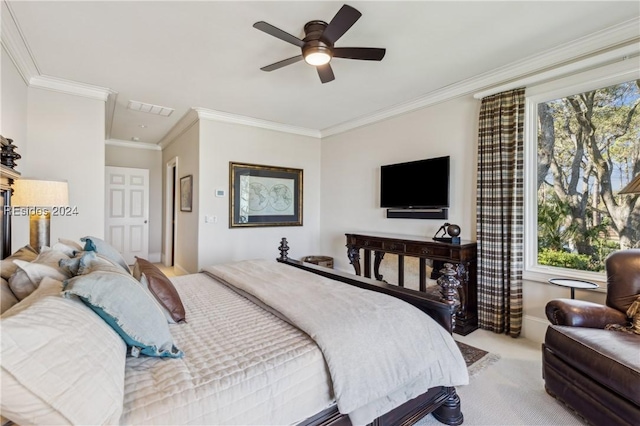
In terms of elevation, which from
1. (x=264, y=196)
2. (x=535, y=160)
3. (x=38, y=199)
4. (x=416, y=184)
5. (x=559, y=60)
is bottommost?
(x=38, y=199)

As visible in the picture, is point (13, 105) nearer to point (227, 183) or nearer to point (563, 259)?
point (227, 183)

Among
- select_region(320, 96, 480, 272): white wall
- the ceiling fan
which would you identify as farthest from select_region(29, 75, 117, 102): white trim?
select_region(320, 96, 480, 272): white wall

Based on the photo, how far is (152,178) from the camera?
639cm

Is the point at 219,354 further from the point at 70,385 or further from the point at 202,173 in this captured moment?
the point at 202,173

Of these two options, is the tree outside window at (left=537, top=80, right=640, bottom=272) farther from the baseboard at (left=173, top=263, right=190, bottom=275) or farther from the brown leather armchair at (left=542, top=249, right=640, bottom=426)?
the baseboard at (left=173, top=263, right=190, bottom=275)

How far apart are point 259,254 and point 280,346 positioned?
3.53 m

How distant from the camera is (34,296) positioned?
3.32ft

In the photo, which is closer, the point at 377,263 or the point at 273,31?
the point at 273,31

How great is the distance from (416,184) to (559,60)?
176 cm

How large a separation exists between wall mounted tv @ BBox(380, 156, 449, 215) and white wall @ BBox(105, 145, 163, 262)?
16.2 feet

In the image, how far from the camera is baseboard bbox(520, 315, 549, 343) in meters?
2.79

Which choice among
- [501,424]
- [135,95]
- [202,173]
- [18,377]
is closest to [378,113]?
[202,173]

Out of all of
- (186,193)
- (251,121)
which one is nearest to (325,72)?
(251,121)

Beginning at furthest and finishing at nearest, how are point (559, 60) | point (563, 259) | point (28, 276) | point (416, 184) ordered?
1. point (416, 184)
2. point (563, 259)
3. point (559, 60)
4. point (28, 276)
